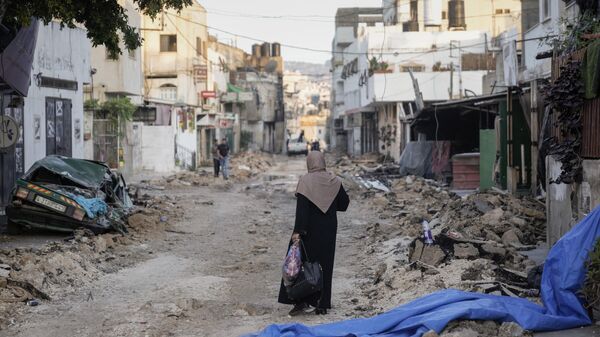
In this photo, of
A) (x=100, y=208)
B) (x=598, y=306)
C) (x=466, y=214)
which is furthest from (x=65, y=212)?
(x=598, y=306)

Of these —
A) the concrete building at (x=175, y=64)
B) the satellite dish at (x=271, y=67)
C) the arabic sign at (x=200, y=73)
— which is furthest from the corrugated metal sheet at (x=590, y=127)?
the satellite dish at (x=271, y=67)

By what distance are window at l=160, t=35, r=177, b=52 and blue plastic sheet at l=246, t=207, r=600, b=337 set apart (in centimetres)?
4754

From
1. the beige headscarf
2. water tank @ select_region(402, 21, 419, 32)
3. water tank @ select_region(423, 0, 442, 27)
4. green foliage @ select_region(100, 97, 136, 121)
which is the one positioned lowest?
the beige headscarf

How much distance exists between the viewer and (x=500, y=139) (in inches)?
769

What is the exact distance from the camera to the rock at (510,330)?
21.6ft

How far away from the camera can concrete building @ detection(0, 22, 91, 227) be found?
1767cm

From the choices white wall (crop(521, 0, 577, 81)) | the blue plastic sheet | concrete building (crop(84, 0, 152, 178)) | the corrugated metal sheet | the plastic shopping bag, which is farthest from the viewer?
concrete building (crop(84, 0, 152, 178))

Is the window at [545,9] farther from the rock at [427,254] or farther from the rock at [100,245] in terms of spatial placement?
the rock at [100,245]

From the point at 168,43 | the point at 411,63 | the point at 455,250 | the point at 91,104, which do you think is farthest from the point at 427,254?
the point at 411,63

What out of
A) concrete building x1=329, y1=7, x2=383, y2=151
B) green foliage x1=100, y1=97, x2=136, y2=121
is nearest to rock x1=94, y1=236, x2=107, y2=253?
green foliage x1=100, y1=97, x2=136, y2=121

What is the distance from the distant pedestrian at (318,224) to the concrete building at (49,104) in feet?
30.1

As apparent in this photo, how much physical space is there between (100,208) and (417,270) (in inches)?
278

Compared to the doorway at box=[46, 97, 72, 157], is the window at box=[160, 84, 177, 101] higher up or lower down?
higher up

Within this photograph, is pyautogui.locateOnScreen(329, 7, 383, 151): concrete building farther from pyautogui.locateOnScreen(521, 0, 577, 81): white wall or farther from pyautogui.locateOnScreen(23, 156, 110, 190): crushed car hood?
pyautogui.locateOnScreen(23, 156, 110, 190): crushed car hood
